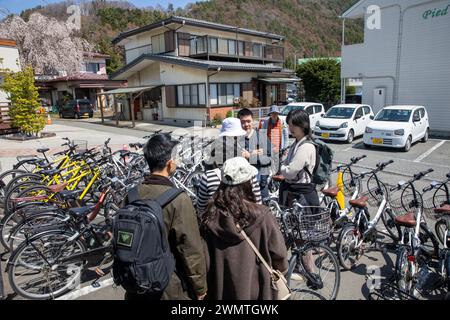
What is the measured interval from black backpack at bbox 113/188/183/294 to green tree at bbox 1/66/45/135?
14.0 m

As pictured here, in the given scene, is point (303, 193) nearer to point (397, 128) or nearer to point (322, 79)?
point (397, 128)

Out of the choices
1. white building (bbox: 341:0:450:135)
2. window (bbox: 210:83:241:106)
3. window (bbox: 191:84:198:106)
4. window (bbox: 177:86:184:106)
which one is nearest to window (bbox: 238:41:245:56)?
window (bbox: 210:83:241:106)

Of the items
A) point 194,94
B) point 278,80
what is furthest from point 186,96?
point 278,80

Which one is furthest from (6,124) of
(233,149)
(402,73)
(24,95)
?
(402,73)

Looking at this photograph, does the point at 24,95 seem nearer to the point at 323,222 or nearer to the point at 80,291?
the point at 80,291

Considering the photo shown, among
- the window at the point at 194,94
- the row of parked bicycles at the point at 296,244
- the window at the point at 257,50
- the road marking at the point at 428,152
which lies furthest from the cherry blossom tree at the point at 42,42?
the road marking at the point at 428,152

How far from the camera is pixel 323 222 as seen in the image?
2.95 metres

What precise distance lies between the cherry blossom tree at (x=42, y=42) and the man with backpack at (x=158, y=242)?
25728 mm

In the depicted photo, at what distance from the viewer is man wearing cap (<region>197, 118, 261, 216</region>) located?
8.61 ft

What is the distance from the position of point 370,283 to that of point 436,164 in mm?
7299

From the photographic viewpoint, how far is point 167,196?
1966 millimetres

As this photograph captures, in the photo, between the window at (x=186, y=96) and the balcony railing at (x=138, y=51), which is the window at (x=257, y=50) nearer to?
the balcony railing at (x=138, y=51)

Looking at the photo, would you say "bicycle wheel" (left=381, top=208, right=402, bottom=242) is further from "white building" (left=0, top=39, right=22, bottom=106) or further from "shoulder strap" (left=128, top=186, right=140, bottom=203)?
"white building" (left=0, top=39, right=22, bottom=106)

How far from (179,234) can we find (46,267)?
231 cm
